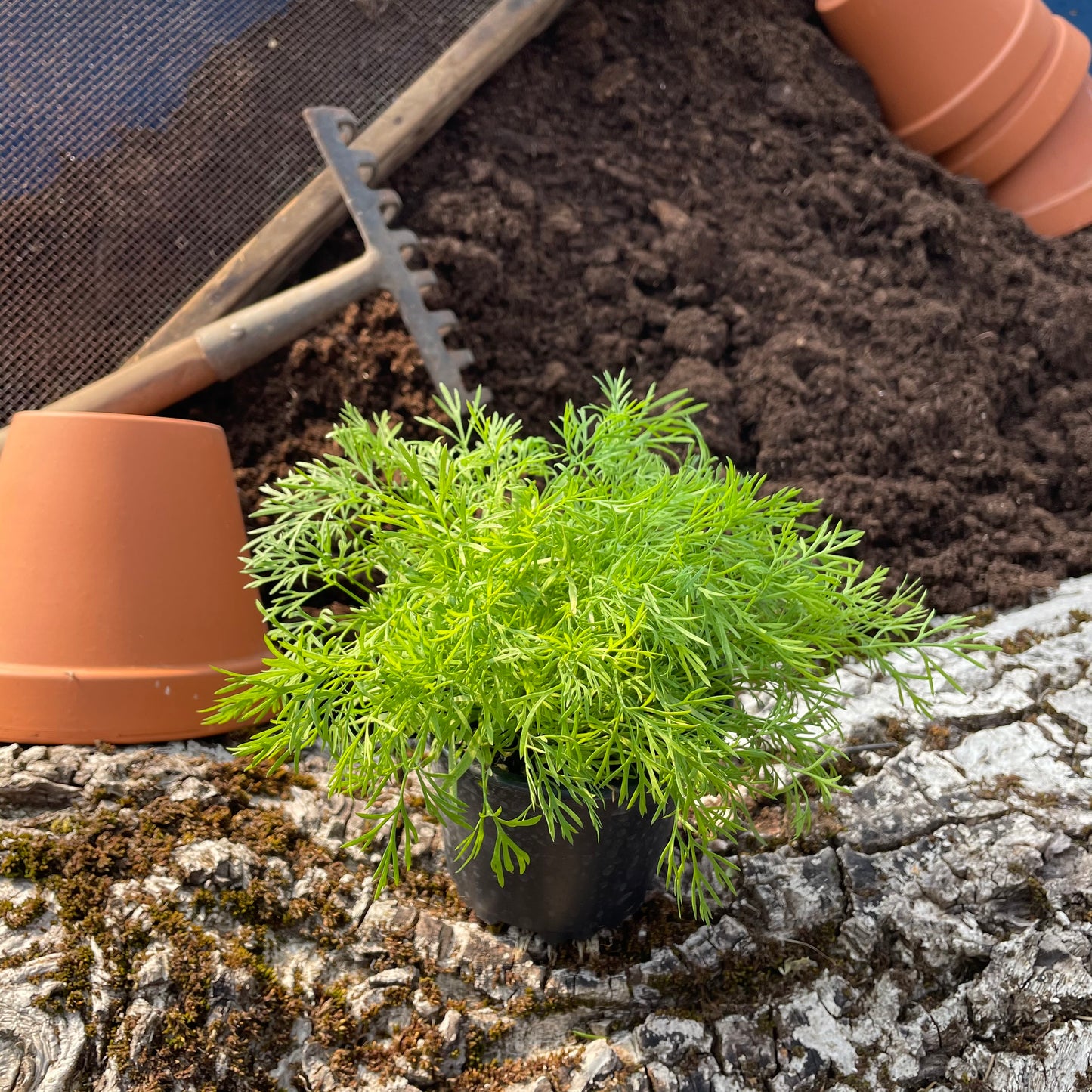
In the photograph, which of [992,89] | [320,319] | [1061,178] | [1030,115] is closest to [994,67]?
[992,89]

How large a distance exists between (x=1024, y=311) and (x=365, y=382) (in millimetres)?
1784

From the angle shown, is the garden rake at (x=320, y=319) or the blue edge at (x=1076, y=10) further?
the blue edge at (x=1076, y=10)

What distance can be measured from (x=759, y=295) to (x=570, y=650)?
1628mm

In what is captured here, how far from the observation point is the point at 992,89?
2.67 m

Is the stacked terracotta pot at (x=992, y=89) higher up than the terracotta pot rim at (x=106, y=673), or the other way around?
the stacked terracotta pot at (x=992, y=89)

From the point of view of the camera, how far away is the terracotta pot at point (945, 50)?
104 inches

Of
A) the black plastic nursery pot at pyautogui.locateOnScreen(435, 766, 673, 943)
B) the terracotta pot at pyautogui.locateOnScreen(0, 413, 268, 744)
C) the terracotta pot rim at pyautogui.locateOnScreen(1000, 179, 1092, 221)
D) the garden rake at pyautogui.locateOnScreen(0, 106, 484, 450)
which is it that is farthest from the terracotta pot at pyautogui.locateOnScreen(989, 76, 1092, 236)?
the terracotta pot at pyautogui.locateOnScreen(0, 413, 268, 744)

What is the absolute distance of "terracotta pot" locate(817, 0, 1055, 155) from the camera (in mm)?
2631

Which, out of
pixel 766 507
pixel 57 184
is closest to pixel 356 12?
pixel 57 184

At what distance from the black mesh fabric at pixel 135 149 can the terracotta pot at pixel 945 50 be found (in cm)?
155

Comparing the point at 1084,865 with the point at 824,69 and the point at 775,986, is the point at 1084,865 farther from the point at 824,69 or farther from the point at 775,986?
the point at 824,69

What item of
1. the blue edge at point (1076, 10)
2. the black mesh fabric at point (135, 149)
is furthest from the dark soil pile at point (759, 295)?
the blue edge at point (1076, 10)

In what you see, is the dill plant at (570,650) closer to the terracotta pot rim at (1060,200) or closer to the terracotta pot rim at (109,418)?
the terracotta pot rim at (109,418)

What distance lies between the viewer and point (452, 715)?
101 cm
